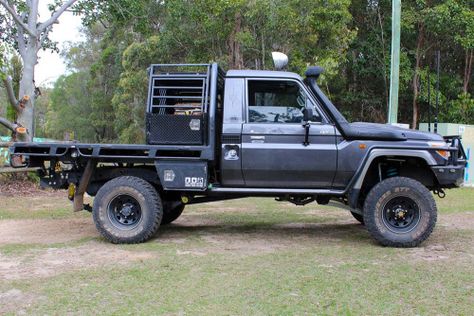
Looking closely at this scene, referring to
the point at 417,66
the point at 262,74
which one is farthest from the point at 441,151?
the point at 417,66

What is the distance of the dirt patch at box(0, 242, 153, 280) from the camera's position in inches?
218

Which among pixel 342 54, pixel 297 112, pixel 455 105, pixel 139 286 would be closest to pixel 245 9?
pixel 342 54

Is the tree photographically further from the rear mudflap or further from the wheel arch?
the wheel arch

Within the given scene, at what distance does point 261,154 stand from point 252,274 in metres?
1.81

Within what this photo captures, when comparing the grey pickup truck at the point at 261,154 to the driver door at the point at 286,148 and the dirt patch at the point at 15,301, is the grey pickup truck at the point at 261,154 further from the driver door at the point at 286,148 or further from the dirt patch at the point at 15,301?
the dirt patch at the point at 15,301

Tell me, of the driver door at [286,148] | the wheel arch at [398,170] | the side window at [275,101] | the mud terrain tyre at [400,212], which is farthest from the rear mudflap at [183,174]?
the mud terrain tyre at [400,212]

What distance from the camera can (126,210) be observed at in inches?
276

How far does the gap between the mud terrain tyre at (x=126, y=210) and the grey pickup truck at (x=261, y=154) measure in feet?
0.04

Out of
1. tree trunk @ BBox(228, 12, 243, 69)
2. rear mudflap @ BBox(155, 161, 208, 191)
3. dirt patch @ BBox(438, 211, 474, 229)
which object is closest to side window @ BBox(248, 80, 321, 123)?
rear mudflap @ BBox(155, 161, 208, 191)

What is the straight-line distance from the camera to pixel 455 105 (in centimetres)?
1998

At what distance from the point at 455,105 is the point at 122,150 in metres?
16.4

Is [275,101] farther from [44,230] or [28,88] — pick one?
[28,88]

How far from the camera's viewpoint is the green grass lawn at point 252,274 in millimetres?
4484

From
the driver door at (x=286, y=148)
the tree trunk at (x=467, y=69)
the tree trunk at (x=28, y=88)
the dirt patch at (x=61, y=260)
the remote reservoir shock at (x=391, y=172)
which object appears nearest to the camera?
the dirt patch at (x=61, y=260)
